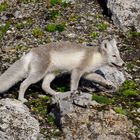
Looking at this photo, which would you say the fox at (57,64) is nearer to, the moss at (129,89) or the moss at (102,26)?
the moss at (129,89)

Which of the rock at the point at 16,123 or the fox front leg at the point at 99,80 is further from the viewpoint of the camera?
the fox front leg at the point at 99,80

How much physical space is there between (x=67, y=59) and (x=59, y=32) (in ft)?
17.2

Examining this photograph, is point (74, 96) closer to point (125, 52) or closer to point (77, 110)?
point (77, 110)

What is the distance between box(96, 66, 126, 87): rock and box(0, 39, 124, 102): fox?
551mm

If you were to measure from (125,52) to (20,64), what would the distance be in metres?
5.82

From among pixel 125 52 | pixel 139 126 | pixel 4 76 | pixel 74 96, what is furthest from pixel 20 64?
pixel 125 52

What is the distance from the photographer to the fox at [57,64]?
14.5 metres

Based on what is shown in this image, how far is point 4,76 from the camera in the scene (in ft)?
46.6

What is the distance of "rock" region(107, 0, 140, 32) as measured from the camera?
21.0 meters

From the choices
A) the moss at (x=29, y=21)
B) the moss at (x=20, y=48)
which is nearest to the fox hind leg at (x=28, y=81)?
the moss at (x=20, y=48)

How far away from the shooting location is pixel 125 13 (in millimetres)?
21234

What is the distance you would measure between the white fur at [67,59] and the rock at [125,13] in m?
6.16

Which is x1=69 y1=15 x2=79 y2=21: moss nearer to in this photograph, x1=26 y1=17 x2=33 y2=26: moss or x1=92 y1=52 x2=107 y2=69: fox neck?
x1=26 y1=17 x2=33 y2=26: moss

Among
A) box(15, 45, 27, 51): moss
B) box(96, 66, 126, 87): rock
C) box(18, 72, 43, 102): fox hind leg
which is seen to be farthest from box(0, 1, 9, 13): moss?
box(18, 72, 43, 102): fox hind leg
